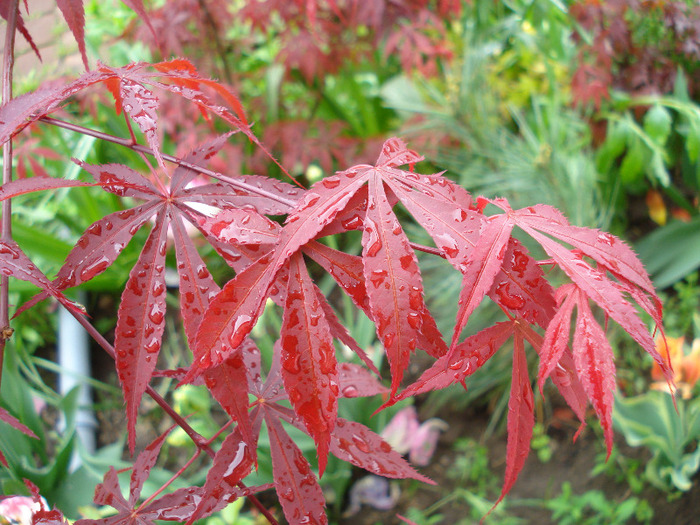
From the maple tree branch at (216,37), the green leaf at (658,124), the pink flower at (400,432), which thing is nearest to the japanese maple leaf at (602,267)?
the pink flower at (400,432)

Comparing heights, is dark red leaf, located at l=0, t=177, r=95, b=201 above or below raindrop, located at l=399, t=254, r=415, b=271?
above

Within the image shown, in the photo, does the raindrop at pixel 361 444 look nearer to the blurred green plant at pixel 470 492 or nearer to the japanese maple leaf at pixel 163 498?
the japanese maple leaf at pixel 163 498

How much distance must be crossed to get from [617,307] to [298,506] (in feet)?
0.85

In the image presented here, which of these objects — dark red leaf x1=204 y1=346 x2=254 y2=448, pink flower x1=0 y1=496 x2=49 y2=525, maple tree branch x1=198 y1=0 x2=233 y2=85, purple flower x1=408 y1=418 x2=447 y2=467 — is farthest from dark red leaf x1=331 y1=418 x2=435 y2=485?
maple tree branch x1=198 y1=0 x2=233 y2=85

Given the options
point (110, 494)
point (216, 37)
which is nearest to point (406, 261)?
point (110, 494)

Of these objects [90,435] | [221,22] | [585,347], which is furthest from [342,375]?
[221,22]

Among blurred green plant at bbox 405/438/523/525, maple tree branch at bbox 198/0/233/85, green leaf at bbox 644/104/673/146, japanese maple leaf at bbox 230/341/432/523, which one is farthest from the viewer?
maple tree branch at bbox 198/0/233/85

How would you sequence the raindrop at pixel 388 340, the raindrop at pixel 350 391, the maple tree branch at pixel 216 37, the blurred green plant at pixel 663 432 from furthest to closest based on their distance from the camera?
1. the maple tree branch at pixel 216 37
2. the blurred green plant at pixel 663 432
3. the raindrop at pixel 350 391
4. the raindrop at pixel 388 340

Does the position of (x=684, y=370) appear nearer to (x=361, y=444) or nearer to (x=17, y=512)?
(x=361, y=444)

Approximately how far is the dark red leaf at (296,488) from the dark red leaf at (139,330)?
0.36 ft

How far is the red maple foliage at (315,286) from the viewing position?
32cm

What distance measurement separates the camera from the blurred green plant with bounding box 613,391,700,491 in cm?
99

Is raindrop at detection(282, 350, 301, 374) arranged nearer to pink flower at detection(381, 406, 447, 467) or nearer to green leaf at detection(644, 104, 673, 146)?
pink flower at detection(381, 406, 447, 467)

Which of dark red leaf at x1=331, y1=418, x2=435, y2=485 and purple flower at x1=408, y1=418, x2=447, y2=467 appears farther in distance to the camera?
purple flower at x1=408, y1=418, x2=447, y2=467
